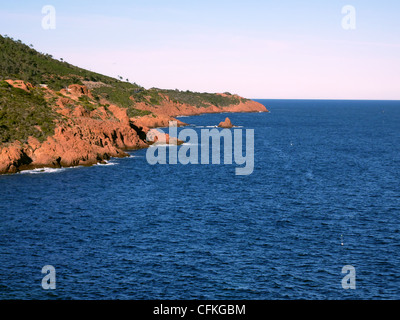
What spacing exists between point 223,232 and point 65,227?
20.1 metres

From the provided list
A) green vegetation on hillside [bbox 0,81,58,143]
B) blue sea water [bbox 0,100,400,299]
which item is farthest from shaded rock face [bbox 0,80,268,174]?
blue sea water [bbox 0,100,400,299]

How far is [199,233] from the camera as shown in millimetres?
55094

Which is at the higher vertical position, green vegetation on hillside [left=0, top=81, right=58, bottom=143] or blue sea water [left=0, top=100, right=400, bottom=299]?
green vegetation on hillside [left=0, top=81, right=58, bottom=143]

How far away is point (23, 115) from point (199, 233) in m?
70.6

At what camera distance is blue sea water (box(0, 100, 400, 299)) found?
40188mm

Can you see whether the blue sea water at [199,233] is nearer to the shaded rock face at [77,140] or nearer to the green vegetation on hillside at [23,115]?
the shaded rock face at [77,140]

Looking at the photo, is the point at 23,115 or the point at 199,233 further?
the point at 23,115

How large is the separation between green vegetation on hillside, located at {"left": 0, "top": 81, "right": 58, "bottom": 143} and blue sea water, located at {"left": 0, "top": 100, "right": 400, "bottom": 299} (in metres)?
12.5

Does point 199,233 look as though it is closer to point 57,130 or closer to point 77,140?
point 77,140

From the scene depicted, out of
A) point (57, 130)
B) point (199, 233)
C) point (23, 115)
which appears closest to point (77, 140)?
point (57, 130)

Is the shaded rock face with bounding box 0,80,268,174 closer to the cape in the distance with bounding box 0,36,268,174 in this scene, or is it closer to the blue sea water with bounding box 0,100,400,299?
the cape in the distance with bounding box 0,36,268,174

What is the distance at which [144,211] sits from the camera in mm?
65250

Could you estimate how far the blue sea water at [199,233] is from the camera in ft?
132
